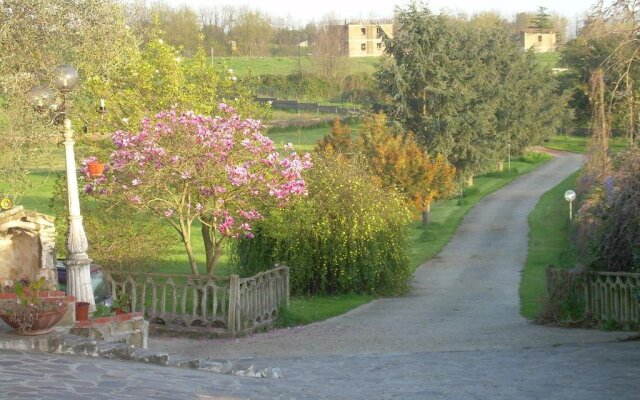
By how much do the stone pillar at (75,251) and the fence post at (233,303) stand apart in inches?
179

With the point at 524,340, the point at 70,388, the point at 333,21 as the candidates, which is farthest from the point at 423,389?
the point at 333,21

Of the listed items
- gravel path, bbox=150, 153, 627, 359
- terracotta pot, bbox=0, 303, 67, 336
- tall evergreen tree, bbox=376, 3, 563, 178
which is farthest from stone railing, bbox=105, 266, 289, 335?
tall evergreen tree, bbox=376, 3, 563, 178

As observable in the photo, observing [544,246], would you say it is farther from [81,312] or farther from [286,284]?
[81,312]

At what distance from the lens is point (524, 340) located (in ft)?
56.0

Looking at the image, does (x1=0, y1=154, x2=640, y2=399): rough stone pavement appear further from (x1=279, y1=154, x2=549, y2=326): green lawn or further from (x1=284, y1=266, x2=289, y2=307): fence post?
(x1=284, y1=266, x2=289, y2=307): fence post

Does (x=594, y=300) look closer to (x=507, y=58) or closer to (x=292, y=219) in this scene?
(x=292, y=219)

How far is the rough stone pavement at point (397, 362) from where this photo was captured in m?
10.5

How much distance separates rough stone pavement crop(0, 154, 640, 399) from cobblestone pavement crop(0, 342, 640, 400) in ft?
0.05

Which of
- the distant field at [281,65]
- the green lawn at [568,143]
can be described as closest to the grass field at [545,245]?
the green lawn at [568,143]

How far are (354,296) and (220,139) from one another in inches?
237

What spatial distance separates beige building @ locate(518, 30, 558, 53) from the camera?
5500 inches

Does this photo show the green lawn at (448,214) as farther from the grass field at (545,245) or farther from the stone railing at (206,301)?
the stone railing at (206,301)

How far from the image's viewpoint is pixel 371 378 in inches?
514

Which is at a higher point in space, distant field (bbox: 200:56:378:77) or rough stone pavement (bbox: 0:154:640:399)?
distant field (bbox: 200:56:378:77)
